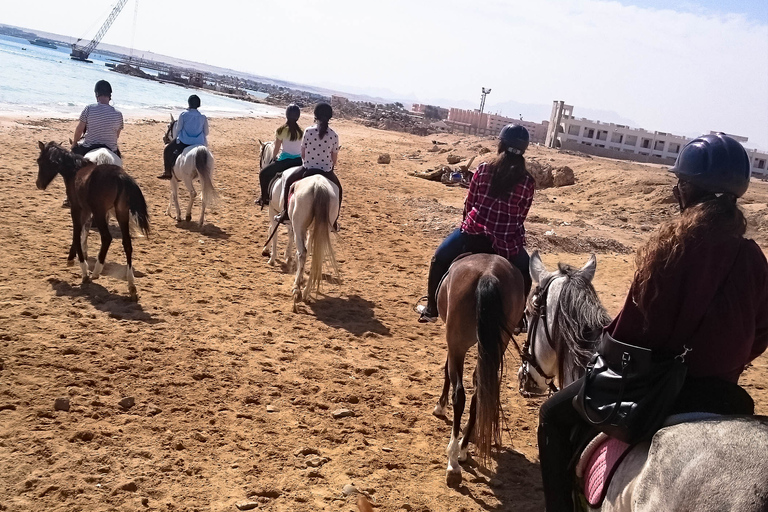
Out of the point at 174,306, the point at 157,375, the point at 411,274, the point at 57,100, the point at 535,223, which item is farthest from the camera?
the point at 57,100

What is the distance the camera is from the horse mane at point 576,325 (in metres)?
3.21

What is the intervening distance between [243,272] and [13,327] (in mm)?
3487

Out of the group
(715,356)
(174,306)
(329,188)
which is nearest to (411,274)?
(329,188)

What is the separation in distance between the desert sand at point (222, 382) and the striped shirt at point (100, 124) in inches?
60.7

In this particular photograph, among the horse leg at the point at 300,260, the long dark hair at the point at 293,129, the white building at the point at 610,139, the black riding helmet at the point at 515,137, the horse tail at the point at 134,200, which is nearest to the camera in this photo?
the black riding helmet at the point at 515,137

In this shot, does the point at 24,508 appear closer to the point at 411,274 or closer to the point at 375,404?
the point at 375,404

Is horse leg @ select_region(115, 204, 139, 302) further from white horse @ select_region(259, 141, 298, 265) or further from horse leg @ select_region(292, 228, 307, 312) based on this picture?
white horse @ select_region(259, 141, 298, 265)

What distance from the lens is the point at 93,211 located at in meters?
7.38

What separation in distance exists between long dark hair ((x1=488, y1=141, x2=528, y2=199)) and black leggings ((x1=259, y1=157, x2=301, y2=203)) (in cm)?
567

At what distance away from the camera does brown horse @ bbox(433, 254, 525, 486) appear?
13.2ft

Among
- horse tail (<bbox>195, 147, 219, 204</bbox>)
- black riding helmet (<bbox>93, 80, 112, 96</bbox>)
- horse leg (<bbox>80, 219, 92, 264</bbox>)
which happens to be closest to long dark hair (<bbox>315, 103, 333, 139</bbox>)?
horse leg (<bbox>80, 219, 92, 264</bbox>)

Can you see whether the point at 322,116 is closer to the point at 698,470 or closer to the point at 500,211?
the point at 500,211

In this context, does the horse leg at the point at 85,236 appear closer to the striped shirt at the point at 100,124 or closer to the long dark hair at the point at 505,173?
the striped shirt at the point at 100,124

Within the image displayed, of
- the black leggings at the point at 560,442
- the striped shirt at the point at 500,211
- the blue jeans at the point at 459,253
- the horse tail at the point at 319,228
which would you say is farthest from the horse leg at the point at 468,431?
the horse tail at the point at 319,228
